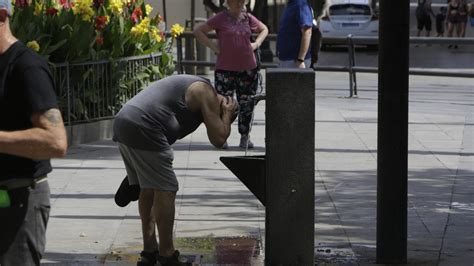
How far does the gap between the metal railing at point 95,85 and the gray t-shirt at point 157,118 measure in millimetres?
5146

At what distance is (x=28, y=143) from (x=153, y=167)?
2504 mm

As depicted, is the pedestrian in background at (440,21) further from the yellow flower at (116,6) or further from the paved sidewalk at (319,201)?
the yellow flower at (116,6)

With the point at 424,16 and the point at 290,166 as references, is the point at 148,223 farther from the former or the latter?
the point at 424,16

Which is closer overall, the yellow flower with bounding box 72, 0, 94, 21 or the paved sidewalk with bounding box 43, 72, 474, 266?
the paved sidewalk with bounding box 43, 72, 474, 266

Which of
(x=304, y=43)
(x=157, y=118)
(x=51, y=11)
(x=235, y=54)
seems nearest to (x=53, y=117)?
(x=157, y=118)

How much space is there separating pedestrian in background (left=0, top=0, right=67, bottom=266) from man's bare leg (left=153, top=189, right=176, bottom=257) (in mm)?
2353

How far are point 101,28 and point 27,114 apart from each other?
8.34m

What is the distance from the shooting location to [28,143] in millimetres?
4352

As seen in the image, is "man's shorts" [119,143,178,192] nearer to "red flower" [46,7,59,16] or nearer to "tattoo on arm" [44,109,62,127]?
"tattoo on arm" [44,109,62,127]

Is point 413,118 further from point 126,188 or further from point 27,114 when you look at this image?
point 27,114

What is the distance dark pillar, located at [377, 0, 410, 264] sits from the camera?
23.4 ft

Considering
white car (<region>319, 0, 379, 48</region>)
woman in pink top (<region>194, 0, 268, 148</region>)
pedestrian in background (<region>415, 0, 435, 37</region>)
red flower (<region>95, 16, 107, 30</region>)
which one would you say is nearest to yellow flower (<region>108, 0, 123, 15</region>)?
red flower (<region>95, 16, 107, 30</region>)

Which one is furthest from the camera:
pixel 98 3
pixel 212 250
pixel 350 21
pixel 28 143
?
pixel 350 21

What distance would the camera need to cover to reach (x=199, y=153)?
11.9m
